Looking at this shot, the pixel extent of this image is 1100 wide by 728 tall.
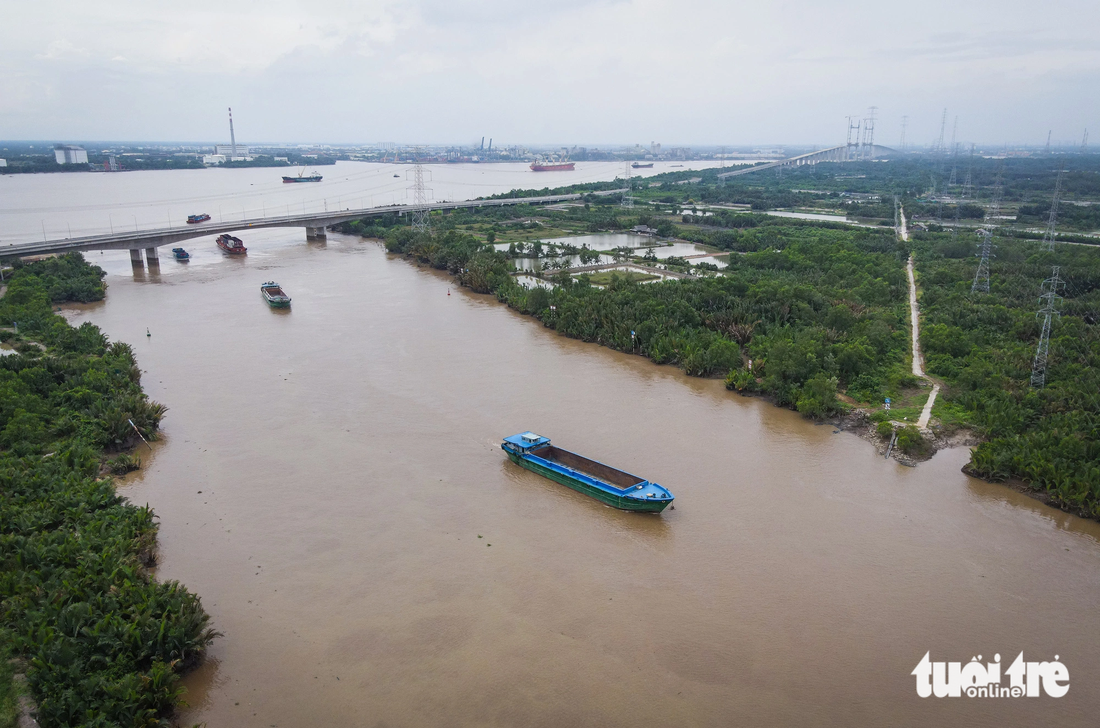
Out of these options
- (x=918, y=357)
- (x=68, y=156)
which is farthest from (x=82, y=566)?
(x=68, y=156)

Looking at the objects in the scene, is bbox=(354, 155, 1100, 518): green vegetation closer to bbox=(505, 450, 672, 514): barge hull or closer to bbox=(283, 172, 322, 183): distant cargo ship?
bbox=(505, 450, 672, 514): barge hull

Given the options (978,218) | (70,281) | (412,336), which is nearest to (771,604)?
(412,336)

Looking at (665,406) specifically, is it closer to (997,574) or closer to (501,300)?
(997,574)

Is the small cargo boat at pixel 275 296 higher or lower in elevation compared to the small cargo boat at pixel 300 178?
lower

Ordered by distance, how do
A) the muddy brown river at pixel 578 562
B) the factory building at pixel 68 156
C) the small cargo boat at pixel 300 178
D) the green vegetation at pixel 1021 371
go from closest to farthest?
1. the muddy brown river at pixel 578 562
2. the green vegetation at pixel 1021 371
3. the small cargo boat at pixel 300 178
4. the factory building at pixel 68 156

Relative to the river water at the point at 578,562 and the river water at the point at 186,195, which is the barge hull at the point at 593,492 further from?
the river water at the point at 186,195

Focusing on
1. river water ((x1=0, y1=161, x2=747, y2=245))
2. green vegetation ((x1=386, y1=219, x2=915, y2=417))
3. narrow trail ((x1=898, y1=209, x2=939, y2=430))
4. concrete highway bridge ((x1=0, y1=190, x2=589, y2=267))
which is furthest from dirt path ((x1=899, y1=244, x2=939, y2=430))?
river water ((x1=0, y1=161, x2=747, y2=245))

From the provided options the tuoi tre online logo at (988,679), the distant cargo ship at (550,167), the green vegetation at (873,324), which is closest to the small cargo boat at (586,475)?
the tuoi tre online logo at (988,679)
